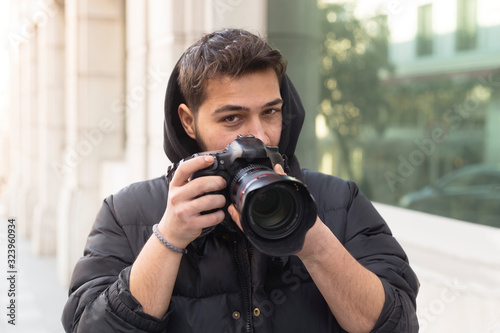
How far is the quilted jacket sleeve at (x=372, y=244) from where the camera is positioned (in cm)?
165

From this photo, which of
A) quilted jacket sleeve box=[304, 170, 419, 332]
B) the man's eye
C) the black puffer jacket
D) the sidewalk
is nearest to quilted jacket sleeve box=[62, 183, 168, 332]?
the black puffer jacket

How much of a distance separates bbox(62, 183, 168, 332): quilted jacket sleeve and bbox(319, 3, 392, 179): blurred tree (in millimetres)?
2773

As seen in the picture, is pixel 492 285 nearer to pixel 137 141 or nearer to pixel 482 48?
pixel 482 48

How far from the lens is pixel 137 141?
5.63m

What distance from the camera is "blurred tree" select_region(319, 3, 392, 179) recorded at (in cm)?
425

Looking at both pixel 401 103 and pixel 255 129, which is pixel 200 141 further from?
pixel 401 103

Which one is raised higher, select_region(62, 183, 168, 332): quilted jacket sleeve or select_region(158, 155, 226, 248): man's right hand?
select_region(158, 155, 226, 248): man's right hand

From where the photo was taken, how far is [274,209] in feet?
4.94

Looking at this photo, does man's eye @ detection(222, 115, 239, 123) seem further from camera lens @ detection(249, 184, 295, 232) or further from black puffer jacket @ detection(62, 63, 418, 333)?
camera lens @ detection(249, 184, 295, 232)

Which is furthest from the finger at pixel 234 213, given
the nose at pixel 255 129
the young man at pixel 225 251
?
the nose at pixel 255 129

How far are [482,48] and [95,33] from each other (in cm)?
500

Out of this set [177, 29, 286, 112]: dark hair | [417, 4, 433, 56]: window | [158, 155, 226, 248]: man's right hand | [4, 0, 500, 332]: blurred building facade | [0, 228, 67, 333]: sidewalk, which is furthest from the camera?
[0, 228, 67, 333]: sidewalk

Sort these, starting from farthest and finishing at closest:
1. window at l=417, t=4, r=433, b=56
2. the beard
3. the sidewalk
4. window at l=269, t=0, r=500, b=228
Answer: the sidewalk < window at l=417, t=4, r=433, b=56 < window at l=269, t=0, r=500, b=228 < the beard

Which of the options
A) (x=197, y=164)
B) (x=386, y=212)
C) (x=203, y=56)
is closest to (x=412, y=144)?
(x=386, y=212)
